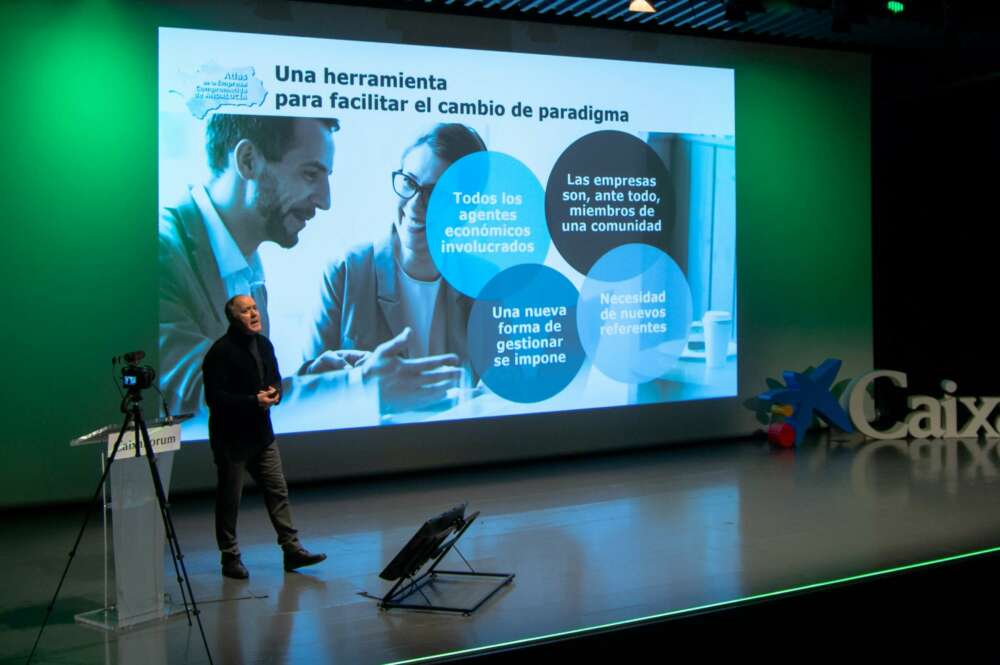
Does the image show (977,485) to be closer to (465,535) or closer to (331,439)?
(465,535)

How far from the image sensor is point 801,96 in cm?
995

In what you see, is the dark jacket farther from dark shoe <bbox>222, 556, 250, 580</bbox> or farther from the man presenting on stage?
dark shoe <bbox>222, 556, 250, 580</bbox>

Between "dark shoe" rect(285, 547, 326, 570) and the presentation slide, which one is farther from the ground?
the presentation slide

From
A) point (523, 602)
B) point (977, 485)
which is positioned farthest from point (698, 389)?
point (523, 602)

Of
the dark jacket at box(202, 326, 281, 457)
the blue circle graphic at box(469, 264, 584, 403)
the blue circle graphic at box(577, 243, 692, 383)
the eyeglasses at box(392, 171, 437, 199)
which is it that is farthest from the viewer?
the blue circle graphic at box(577, 243, 692, 383)

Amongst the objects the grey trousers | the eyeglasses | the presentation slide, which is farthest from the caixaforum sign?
the grey trousers

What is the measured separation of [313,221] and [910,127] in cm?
643

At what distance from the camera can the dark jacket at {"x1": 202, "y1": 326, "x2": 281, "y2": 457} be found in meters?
5.23

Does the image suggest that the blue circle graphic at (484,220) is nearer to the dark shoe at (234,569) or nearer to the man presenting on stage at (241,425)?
the man presenting on stage at (241,425)

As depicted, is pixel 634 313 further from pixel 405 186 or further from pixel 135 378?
pixel 135 378

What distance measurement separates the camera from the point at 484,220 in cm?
832

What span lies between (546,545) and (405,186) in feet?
10.7

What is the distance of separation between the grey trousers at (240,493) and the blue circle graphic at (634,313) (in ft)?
12.7

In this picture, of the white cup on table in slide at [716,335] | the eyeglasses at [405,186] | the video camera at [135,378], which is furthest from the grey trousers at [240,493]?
the white cup on table in slide at [716,335]
